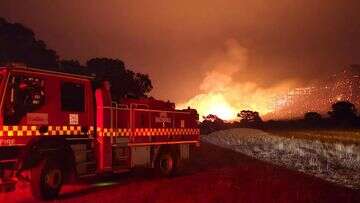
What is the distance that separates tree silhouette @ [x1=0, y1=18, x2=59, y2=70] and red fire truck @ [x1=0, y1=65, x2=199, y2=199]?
27.7 meters

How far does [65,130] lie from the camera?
14562mm

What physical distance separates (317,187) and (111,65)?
32462 mm

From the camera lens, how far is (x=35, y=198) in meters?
13.8

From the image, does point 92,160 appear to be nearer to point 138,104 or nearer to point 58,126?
point 58,126

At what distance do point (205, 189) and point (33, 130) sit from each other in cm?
546

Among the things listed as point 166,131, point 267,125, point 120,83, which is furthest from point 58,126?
point 267,125

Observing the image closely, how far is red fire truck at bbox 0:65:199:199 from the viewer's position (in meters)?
13.0

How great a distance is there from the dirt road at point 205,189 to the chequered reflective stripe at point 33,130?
1.77 metres

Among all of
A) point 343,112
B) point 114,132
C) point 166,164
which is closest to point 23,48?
point 166,164

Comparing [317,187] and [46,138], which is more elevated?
[46,138]

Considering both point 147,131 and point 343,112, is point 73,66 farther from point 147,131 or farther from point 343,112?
point 343,112

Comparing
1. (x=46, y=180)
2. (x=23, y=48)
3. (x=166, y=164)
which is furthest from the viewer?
(x=23, y=48)

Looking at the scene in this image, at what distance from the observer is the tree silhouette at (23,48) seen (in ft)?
142

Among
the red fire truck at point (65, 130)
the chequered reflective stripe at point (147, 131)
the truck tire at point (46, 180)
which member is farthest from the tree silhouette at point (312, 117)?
the truck tire at point (46, 180)
